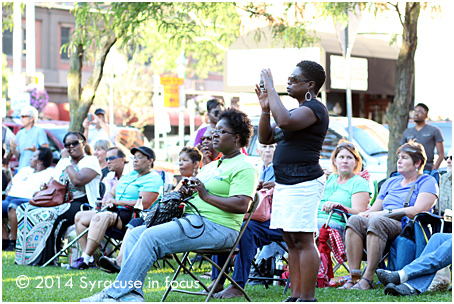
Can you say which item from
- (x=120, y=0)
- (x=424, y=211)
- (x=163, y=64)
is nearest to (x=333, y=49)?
(x=120, y=0)

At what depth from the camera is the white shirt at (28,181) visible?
398 inches

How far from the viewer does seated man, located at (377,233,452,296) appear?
6.21 m

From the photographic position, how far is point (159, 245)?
5.48 metres

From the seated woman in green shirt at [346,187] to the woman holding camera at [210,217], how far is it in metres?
1.73

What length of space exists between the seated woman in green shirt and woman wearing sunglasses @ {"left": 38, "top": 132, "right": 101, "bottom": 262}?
288 cm

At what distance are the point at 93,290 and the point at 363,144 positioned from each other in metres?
6.63

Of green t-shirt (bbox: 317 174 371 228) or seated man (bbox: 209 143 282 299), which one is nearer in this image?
seated man (bbox: 209 143 282 299)

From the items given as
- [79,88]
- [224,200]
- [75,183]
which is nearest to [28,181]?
[75,183]

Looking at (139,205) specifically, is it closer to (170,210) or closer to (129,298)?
(170,210)

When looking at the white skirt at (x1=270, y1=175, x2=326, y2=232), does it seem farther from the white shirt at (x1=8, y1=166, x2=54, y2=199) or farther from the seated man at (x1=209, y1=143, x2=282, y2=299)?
the white shirt at (x1=8, y1=166, x2=54, y2=199)

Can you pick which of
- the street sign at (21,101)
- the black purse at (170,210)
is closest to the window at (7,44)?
the street sign at (21,101)

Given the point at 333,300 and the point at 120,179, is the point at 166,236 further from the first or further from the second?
the point at 120,179

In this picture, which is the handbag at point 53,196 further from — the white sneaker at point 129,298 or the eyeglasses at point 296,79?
the eyeglasses at point 296,79

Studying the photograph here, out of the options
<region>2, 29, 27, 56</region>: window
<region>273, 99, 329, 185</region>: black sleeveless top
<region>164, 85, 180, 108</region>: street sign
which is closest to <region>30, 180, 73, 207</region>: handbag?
<region>273, 99, 329, 185</region>: black sleeveless top
